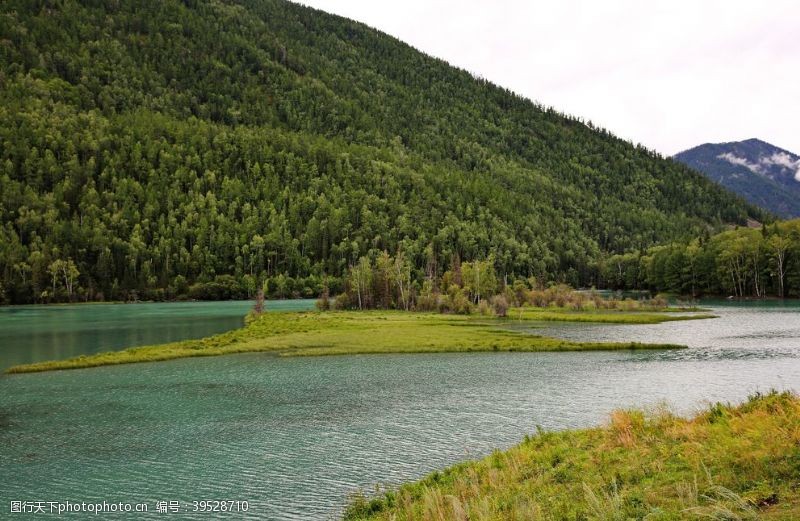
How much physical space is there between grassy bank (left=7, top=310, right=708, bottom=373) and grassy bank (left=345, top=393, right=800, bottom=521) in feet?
162

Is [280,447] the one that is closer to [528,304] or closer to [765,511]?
[765,511]

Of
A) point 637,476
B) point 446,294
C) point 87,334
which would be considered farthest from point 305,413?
point 446,294

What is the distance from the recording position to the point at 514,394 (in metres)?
48.2

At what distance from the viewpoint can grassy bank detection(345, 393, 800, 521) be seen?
1717 cm

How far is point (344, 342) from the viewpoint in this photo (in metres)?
85.1

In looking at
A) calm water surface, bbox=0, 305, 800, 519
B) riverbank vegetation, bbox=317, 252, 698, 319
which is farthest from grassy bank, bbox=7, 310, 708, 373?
riverbank vegetation, bbox=317, 252, 698, 319

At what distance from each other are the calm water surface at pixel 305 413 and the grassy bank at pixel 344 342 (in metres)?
4.43

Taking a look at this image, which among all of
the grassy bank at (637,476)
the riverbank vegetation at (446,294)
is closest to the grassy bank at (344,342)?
the riverbank vegetation at (446,294)

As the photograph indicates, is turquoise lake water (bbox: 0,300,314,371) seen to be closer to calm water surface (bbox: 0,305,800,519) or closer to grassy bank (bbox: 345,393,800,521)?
calm water surface (bbox: 0,305,800,519)

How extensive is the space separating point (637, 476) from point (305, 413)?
1073 inches

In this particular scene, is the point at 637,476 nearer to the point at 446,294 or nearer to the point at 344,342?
the point at 344,342

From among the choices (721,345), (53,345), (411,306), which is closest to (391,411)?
(721,345)

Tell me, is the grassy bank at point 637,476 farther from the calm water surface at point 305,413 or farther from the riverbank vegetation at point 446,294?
the riverbank vegetation at point 446,294

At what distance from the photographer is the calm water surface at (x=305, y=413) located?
29641 millimetres
